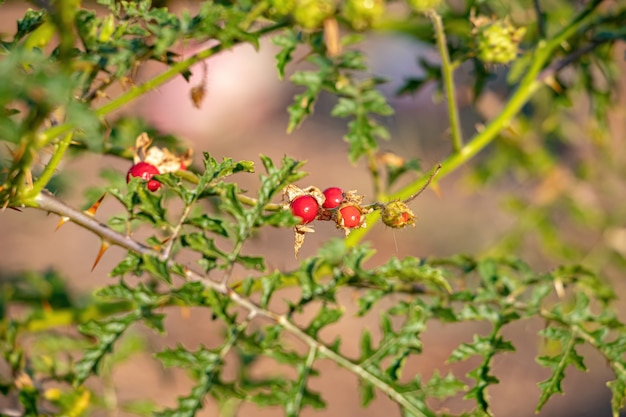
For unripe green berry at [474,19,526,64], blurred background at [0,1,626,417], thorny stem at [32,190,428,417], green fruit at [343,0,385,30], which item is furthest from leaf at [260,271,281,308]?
blurred background at [0,1,626,417]

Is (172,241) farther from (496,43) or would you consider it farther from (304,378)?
(496,43)

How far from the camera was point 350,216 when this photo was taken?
1.19 meters

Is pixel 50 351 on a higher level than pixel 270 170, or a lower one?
lower

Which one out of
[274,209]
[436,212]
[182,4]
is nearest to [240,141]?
[436,212]

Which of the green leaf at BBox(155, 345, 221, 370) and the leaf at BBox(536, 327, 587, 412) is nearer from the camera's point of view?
the green leaf at BBox(155, 345, 221, 370)

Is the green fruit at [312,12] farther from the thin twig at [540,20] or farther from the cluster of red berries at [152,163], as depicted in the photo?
the thin twig at [540,20]

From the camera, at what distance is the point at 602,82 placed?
379 centimetres

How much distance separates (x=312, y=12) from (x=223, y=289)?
1.79 feet

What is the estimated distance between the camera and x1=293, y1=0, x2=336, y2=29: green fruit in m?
1.34

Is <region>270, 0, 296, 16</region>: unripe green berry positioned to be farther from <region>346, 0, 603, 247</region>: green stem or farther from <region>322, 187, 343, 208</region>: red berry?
<region>346, 0, 603, 247</region>: green stem

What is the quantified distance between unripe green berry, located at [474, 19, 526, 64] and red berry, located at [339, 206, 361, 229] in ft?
1.94

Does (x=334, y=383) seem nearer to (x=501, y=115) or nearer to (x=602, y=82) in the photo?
(x=602, y=82)

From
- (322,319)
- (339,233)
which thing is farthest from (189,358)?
(339,233)

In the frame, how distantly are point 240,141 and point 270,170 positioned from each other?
4.36m
